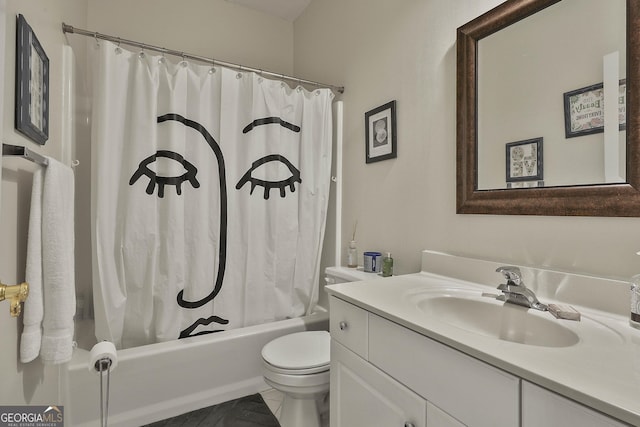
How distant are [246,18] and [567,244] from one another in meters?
Result: 2.60

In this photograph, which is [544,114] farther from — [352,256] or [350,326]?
[352,256]

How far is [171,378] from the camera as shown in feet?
5.12

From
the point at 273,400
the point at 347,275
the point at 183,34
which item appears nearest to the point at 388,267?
the point at 347,275

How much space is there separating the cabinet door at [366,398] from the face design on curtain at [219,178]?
911 millimetres

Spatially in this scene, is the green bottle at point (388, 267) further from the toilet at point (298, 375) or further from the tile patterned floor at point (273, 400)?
the tile patterned floor at point (273, 400)

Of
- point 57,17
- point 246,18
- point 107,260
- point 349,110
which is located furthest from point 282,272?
point 246,18

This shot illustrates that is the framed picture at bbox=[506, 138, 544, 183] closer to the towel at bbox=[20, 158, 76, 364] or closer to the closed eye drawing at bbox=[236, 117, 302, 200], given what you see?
the closed eye drawing at bbox=[236, 117, 302, 200]

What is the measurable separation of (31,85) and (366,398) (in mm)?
1473

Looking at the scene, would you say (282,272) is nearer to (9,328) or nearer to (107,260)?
(107,260)

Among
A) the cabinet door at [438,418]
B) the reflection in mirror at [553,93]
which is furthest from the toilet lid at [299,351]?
the reflection in mirror at [553,93]

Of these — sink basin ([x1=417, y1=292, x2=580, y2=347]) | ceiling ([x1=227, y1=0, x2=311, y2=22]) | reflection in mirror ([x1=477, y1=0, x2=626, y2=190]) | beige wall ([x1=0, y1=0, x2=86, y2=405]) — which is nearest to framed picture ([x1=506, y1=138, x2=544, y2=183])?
reflection in mirror ([x1=477, y1=0, x2=626, y2=190])

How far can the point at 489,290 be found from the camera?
112 centimetres

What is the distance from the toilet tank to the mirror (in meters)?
0.58

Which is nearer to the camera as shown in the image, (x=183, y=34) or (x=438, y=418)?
(x=438, y=418)
